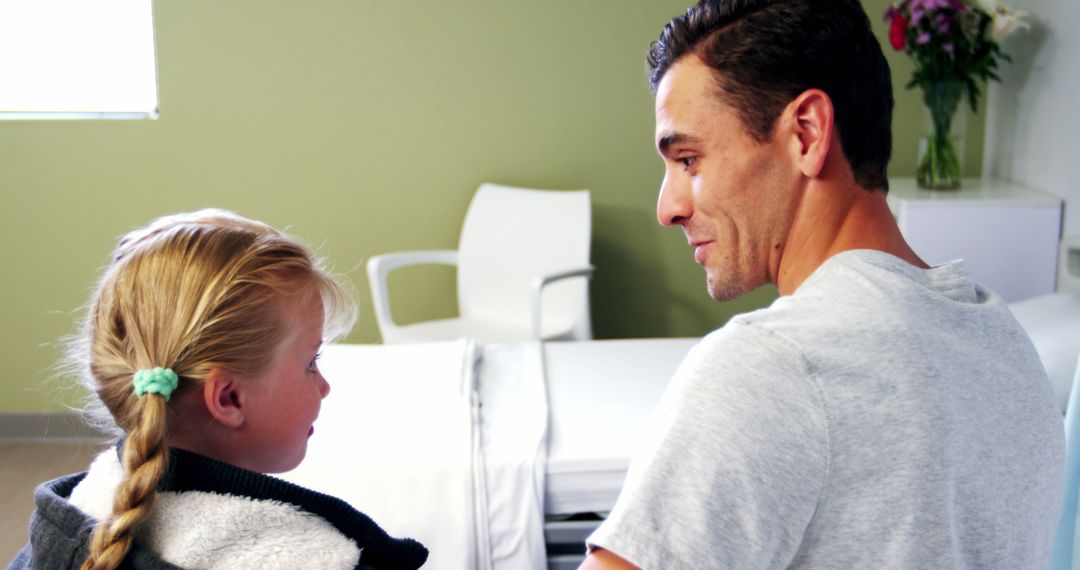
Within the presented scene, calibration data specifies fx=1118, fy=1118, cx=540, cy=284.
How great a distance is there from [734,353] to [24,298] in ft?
11.9

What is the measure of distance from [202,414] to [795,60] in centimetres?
65

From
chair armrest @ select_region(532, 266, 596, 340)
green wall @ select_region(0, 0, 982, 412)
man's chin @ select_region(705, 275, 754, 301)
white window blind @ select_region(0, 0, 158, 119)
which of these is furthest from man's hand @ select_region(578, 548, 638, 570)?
white window blind @ select_region(0, 0, 158, 119)

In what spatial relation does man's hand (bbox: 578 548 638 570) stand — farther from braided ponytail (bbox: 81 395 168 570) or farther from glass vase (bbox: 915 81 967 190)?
glass vase (bbox: 915 81 967 190)

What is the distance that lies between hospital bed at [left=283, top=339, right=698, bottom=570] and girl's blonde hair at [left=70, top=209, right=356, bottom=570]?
3.29ft

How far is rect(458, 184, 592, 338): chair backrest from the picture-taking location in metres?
3.68

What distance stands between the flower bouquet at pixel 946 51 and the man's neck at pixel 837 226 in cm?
250

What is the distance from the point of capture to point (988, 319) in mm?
949

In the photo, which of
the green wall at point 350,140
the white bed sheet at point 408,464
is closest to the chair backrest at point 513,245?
the green wall at point 350,140

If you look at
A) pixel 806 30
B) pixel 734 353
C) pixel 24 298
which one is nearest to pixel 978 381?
pixel 734 353

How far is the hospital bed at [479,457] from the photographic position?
2070mm

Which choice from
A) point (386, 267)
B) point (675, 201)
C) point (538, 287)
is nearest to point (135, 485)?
point (675, 201)

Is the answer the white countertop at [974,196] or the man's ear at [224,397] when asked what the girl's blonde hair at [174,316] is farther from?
the white countertop at [974,196]

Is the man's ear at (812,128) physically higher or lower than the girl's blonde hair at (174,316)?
higher

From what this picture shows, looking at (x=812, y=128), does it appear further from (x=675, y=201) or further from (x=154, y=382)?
(x=154, y=382)
